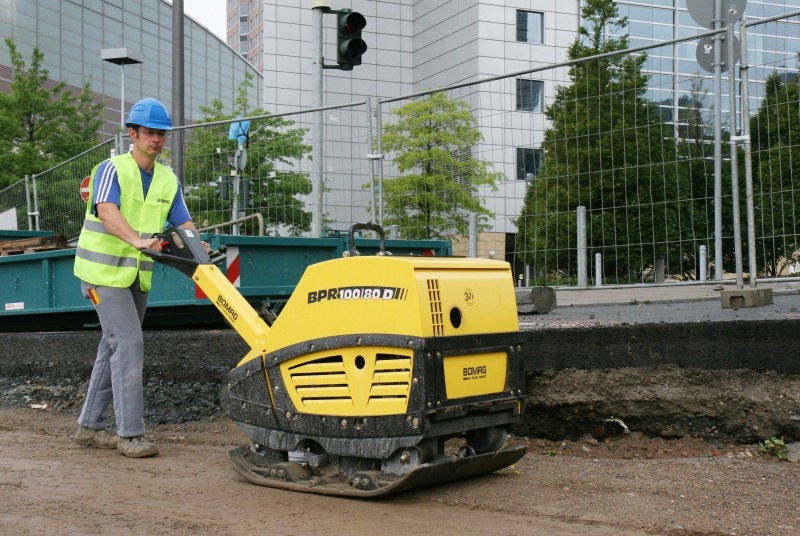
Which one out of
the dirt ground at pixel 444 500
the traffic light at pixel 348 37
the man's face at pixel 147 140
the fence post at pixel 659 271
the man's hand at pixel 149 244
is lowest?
the dirt ground at pixel 444 500

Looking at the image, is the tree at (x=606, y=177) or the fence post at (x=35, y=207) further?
the fence post at (x=35, y=207)

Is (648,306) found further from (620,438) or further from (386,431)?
(386,431)

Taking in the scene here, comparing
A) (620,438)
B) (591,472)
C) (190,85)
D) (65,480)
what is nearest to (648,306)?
(620,438)

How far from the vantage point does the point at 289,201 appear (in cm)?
1038

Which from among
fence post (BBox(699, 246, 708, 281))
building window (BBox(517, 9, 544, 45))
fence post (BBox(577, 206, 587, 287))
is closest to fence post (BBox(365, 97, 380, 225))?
fence post (BBox(577, 206, 587, 287))

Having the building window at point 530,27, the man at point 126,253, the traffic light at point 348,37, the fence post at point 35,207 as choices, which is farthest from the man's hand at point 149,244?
the building window at point 530,27

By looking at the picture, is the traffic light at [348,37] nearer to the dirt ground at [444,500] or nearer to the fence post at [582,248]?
the fence post at [582,248]

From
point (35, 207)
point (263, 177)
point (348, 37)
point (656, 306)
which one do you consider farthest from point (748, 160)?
point (35, 207)

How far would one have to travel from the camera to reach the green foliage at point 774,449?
5.66m

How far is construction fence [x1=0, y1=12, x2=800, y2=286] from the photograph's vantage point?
7383 millimetres

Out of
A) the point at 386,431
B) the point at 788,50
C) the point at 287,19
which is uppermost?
the point at 287,19

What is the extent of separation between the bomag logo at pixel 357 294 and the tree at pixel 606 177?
3.52 metres

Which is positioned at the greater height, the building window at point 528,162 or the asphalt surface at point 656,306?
the building window at point 528,162

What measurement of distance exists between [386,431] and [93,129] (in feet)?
101
